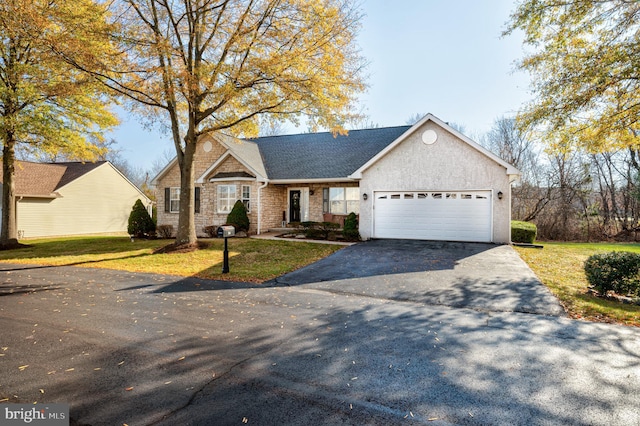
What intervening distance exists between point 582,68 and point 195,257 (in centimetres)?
1311

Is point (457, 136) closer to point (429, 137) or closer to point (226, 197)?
point (429, 137)

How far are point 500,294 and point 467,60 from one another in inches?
422

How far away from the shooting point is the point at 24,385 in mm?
3264

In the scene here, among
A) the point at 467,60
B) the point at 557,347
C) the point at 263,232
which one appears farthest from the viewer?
the point at 263,232

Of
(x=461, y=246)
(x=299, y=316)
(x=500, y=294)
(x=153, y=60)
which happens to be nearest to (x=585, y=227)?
(x=461, y=246)

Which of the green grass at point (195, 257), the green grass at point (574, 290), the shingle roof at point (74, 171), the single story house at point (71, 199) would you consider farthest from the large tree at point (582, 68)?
the shingle roof at point (74, 171)

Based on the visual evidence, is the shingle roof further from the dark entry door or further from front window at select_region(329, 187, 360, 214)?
front window at select_region(329, 187, 360, 214)

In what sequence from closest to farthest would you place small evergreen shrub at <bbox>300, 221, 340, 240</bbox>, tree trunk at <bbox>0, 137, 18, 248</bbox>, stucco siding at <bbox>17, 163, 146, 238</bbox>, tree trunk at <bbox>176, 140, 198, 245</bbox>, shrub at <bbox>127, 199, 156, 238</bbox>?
tree trunk at <bbox>176, 140, 198, 245</bbox>, tree trunk at <bbox>0, 137, 18, 248</bbox>, small evergreen shrub at <bbox>300, 221, 340, 240</bbox>, shrub at <bbox>127, 199, 156, 238</bbox>, stucco siding at <bbox>17, 163, 146, 238</bbox>

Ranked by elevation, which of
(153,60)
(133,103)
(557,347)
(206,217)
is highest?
(153,60)

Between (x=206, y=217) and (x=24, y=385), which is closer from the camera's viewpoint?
(x=24, y=385)

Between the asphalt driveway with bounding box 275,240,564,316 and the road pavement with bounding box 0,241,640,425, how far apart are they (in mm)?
302

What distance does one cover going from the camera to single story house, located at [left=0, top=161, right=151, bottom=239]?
2181cm

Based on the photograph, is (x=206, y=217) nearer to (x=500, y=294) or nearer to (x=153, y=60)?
(x=153, y=60)

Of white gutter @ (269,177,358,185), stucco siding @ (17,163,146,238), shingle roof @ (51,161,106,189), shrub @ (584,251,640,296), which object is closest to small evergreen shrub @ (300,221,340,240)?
white gutter @ (269,177,358,185)
